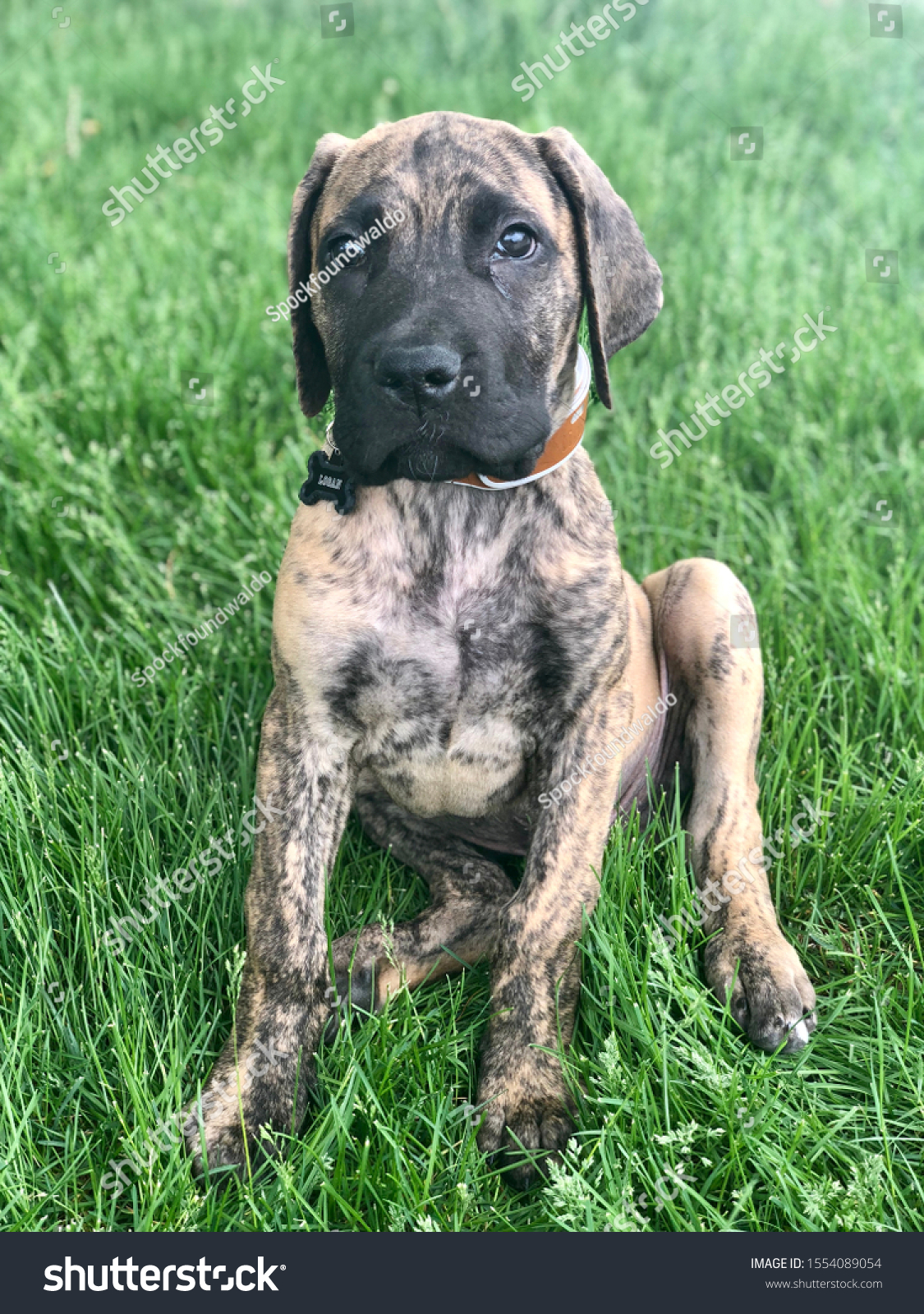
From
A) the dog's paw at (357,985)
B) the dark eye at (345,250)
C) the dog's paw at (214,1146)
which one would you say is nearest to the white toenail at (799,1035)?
the dog's paw at (357,985)

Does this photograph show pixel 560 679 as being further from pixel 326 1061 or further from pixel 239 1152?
pixel 239 1152

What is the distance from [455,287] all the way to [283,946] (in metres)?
1.66

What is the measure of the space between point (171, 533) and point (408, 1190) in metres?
3.03

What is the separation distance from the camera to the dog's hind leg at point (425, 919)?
134 inches

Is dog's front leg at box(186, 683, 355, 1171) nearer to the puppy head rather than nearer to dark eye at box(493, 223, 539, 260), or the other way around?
the puppy head

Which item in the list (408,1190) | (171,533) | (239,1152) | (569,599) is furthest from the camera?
(171,533)

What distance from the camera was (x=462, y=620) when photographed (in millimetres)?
3125

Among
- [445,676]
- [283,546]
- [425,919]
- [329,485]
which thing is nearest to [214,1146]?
[425,919]

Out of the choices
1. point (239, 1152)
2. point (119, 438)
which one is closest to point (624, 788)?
point (239, 1152)

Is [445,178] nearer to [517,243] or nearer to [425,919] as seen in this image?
[517,243]

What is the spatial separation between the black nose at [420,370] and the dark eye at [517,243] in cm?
45

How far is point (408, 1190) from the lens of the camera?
2656 millimetres

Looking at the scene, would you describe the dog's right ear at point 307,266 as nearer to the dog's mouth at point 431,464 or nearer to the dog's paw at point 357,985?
the dog's mouth at point 431,464

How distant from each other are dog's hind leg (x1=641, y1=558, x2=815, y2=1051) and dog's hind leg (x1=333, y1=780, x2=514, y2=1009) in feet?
2.07
